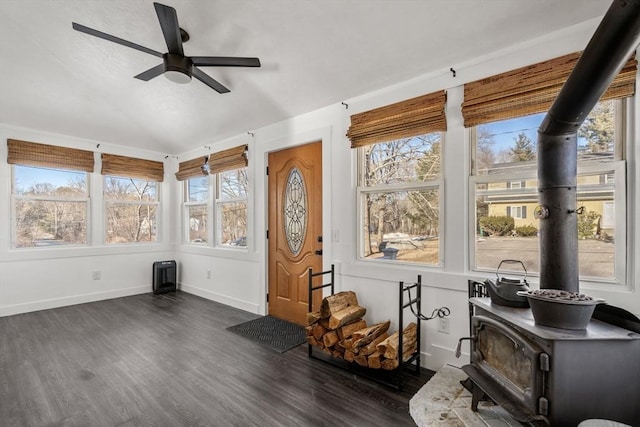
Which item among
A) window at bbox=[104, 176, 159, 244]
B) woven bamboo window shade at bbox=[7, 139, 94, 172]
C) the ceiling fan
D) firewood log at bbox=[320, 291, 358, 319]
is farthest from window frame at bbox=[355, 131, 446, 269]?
woven bamboo window shade at bbox=[7, 139, 94, 172]

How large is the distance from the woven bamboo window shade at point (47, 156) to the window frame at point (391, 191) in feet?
14.0

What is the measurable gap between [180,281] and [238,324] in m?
2.33

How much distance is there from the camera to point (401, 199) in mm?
2816

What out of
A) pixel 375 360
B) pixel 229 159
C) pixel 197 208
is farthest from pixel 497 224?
pixel 197 208

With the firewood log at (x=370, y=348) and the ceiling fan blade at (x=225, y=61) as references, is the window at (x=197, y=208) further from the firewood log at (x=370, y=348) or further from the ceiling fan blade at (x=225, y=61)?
the firewood log at (x=370, y=348)

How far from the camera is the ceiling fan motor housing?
7.59 feet

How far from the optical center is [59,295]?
436cm

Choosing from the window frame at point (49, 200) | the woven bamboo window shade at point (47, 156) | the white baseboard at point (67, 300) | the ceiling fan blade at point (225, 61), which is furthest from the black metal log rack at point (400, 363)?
the woven bamboo window shade at point (47, 156)

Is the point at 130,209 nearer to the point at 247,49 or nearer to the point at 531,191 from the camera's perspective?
the point at 247,49

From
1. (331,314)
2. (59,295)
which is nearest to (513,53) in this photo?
(331,314)

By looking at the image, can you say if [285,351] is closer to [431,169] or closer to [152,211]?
[431,169]

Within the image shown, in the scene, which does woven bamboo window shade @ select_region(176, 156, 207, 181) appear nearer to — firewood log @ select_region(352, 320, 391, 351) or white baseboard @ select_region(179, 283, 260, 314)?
white baseboard @ select_region(179, 283, 260, 314)

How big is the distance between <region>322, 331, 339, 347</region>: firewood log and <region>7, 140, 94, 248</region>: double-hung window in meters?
4.27

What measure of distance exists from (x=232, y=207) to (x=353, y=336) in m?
2.87
